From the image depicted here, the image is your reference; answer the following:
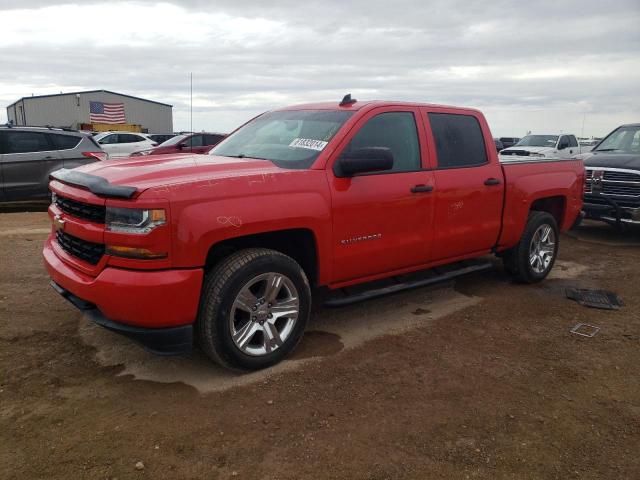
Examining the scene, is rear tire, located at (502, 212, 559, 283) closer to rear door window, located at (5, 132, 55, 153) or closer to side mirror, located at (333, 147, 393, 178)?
side mirror, located at (333, 147, 393, 178)

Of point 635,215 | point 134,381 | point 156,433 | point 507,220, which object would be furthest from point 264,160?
point 635,215

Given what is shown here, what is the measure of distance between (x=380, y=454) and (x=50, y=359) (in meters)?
2.46

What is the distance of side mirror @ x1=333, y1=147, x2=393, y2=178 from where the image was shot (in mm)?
3820

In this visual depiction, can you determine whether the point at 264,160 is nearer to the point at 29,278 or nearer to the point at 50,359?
the point at 50,359

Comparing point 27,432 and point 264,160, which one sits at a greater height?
point 264,160

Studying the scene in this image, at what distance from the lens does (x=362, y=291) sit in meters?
4.47

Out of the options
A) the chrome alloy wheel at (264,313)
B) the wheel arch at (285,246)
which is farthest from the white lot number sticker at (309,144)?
the chrome alloy wheel at (264,313)

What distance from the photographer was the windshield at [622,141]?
9391 mm

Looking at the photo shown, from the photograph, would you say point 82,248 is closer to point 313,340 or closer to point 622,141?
point 313,340

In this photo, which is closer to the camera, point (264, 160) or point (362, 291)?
point (264, 160)

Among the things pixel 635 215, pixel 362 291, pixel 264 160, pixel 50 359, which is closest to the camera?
pixel 50 359

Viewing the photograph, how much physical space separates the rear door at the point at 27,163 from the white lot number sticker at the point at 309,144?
736cm

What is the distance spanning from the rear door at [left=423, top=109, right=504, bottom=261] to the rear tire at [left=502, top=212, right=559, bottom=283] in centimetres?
55

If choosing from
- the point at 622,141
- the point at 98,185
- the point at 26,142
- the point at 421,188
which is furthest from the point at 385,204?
the point at 26,142
